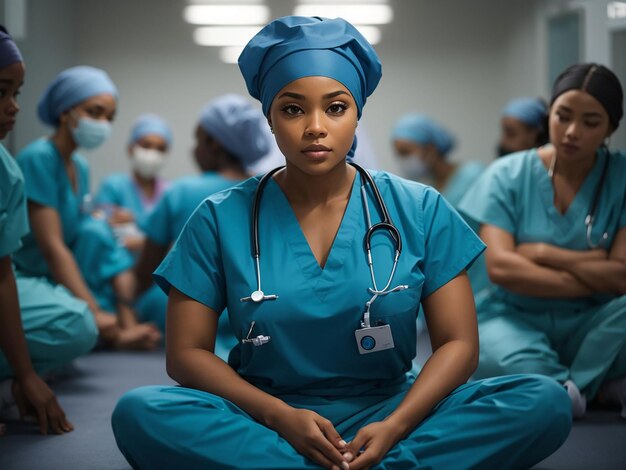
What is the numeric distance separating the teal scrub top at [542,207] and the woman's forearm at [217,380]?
1335mm

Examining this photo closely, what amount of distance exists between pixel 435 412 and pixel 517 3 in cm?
Result: 555

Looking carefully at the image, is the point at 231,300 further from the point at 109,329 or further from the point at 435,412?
the point at 109,329

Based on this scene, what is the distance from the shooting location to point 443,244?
6.35 feet

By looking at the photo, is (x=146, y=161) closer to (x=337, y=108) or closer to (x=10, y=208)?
(x=10, y=208)

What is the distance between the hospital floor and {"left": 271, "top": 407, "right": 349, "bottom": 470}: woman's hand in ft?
2.04

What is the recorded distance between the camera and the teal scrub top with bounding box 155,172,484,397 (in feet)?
6.02

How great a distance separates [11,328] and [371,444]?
1.25 meters

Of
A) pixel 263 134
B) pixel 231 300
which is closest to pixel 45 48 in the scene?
pixel 263 134

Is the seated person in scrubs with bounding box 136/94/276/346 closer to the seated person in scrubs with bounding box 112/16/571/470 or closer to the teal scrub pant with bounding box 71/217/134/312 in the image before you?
the teal scrub pant with bounding box 71/217/134/312

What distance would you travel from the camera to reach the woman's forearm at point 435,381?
5.72ft

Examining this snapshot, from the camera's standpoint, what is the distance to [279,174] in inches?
81.4

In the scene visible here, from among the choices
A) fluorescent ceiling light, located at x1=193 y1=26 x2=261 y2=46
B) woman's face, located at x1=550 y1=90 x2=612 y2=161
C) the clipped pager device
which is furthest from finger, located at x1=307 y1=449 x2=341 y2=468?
fluorescent ceiling light, located at x1=193 y1=26 x2=261 y2=46

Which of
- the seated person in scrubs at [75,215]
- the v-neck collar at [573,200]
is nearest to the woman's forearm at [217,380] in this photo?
the v-neck collar at [573,200]

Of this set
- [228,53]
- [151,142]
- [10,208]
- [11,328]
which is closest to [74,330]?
[11,328]
